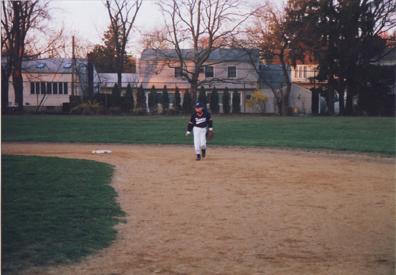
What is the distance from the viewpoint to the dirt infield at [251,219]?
3.94m

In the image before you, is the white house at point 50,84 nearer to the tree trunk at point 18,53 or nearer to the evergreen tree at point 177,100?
the tree trunk at point 18,53

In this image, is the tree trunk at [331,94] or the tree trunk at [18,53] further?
the tree trunk at [331,94]

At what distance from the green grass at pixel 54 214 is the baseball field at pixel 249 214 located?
0.20m

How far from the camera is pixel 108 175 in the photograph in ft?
28.7

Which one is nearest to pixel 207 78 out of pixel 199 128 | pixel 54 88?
pixel 54 88

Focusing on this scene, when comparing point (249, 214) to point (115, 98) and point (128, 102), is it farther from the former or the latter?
point (115, 98)

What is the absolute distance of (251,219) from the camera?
559 centimetres

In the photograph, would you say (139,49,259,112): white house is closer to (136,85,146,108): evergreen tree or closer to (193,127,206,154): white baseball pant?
(136,85,146,108): evergreen tree

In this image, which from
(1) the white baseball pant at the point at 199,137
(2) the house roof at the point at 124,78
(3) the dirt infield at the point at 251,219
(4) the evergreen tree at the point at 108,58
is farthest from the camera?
(4) the evergreen tree at the point at 108,58

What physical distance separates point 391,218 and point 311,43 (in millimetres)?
35943

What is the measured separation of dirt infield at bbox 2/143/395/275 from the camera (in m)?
3.94

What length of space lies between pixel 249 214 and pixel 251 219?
0.85 ft

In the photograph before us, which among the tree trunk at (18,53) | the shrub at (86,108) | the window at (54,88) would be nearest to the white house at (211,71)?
the shrub at (86,108)

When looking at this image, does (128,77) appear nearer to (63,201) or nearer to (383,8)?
(383,8)
